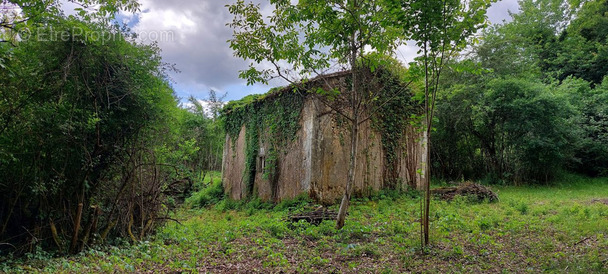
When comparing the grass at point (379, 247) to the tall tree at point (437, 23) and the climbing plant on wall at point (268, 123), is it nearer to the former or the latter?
the tall tree at point (437, 23)

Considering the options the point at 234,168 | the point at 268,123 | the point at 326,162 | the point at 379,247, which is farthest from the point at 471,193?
the point at 234,168

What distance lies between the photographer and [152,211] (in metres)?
6.52

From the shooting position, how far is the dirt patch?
10383 millimetres

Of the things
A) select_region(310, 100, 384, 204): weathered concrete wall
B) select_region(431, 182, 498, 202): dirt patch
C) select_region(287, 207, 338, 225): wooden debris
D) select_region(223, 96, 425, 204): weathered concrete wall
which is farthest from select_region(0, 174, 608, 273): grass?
select_region(223, 96, 425, 204): weathered concrete wall

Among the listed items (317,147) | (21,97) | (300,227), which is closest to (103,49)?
(21,97)

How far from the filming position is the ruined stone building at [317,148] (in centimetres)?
1054

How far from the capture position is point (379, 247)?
562 cm

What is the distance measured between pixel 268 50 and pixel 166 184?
3.49 meters

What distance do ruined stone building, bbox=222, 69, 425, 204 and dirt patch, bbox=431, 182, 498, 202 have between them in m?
1.41

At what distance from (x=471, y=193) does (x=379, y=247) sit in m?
6.46

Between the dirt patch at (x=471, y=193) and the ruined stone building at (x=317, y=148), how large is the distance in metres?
1.41

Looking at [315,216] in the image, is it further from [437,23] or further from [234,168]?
[234,168]

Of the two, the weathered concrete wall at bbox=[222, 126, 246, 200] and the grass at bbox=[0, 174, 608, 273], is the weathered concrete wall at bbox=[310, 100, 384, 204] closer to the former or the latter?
the grass at bbox=[0, 174, 608, 273]

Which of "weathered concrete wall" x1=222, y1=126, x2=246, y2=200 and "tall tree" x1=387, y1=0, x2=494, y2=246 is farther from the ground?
"tall tree" x1=387, y1=0, x2=494, y2=246
